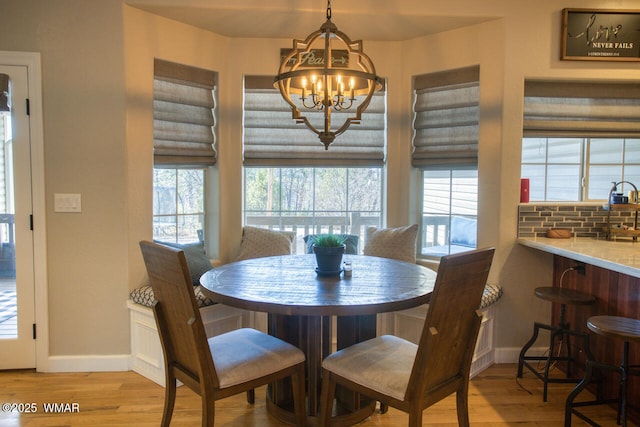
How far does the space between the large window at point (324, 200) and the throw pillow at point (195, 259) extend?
64 centimetres

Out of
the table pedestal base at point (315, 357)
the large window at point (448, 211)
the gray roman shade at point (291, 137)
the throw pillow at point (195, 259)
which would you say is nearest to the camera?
the table pedestal base at point (315, 357)

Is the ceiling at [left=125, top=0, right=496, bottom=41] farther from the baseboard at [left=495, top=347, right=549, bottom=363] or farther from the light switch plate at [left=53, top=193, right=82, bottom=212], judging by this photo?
the baseboard at [left=495, top=347, right=549, bottom=363]

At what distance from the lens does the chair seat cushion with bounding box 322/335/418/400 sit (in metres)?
1.77

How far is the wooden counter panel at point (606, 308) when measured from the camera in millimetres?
2365

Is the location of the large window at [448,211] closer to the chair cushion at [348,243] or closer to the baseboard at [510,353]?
the chair cushion at [348,243]

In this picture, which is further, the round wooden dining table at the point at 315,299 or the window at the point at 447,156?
the window at the point at 447,156

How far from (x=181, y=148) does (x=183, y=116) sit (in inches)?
9.6

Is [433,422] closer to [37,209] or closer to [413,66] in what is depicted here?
[413,66]

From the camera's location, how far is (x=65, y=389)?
2.70m

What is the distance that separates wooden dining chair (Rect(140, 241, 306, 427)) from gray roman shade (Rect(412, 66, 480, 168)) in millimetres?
2033

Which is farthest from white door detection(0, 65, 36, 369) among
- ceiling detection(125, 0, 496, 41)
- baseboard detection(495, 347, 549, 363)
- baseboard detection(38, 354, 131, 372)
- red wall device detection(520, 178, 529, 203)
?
red wall device detection(520, 178, 529, 203)

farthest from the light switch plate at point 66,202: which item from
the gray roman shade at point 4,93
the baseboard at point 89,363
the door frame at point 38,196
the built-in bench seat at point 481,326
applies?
the built-in bench seat at point 481,326

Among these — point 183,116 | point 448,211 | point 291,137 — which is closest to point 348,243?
point 448,211

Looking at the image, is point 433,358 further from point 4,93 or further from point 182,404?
point 4,93
